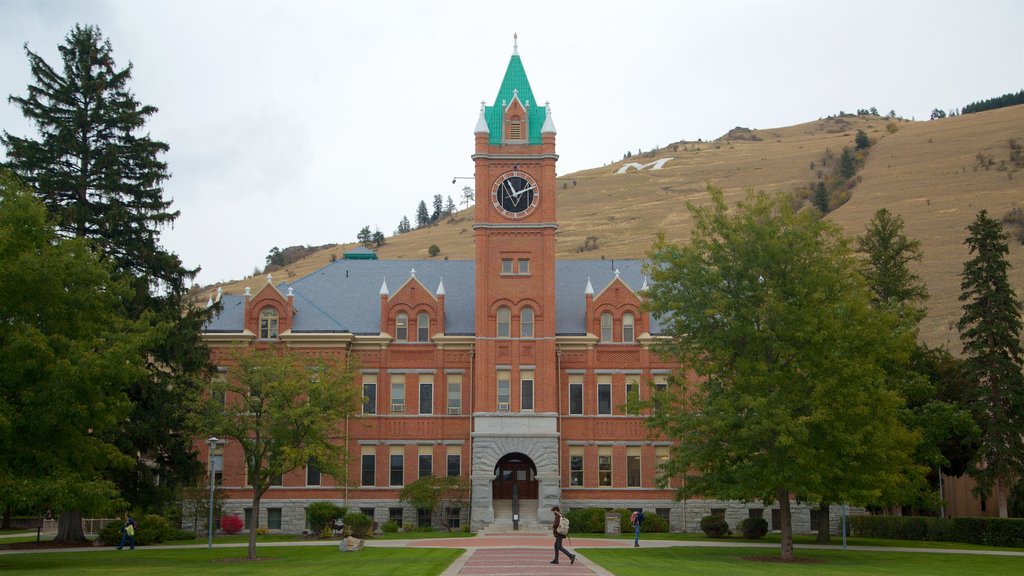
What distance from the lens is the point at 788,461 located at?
4022 cm

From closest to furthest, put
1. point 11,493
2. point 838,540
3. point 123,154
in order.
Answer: point 11,493 → point 123,154 → point 838,540

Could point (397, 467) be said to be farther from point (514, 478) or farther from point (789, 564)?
point (789, 564)

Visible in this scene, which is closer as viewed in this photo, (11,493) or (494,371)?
(11,493)

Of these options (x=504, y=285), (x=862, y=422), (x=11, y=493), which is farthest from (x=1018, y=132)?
(x=11, y=493)

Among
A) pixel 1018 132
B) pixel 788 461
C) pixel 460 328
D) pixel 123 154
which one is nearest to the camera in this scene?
pixel 788 461

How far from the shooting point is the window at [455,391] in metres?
63.8

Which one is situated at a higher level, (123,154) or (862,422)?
(123,154)

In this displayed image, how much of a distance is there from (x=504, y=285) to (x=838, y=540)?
906 inches

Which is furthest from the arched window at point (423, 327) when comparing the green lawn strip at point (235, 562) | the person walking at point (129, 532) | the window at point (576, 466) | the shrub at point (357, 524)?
the person walking at point (129, 532)

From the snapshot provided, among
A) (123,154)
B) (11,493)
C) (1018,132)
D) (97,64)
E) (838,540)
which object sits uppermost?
(1018,132)

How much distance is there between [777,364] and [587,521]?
63.6 feet

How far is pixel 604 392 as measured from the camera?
6372 centimetres

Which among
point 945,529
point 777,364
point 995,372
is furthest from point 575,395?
point 777,364

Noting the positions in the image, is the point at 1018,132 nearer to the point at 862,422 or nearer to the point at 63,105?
the point at 862,422
